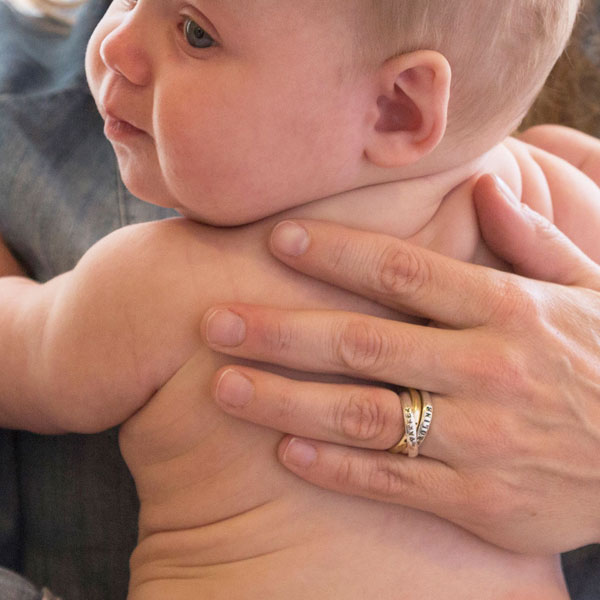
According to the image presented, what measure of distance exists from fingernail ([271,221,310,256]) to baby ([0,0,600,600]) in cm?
3

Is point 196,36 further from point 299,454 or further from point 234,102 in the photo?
point 299,454

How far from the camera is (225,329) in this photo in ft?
2.80

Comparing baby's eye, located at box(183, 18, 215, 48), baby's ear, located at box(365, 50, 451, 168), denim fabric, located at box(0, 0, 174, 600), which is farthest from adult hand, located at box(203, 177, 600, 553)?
denim fabric, located at box(0, 0, 174, 600)

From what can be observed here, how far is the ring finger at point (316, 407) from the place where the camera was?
0.87 metres

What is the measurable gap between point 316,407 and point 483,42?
0.46m

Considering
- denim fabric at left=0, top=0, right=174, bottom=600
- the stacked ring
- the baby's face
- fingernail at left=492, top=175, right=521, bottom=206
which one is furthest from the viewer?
denim fabric at left=0, top=0, right=174, bottom=600

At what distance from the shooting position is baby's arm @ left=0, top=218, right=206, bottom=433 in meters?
0.89

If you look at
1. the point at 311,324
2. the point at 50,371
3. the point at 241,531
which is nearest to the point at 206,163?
the point at 311,324

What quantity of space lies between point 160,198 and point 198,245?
0.07 metres

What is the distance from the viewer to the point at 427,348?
0.90 metres

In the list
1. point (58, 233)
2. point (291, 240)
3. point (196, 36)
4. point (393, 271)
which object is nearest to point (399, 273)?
point (393, 271)

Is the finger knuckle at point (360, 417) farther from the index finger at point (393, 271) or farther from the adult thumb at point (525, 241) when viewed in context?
the adult thumb at point (525, 241)

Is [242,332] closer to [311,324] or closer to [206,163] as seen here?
[311,324]

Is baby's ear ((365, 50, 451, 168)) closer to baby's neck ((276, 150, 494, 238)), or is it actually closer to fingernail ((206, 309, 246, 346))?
baby's neck ((276, 150, 494, 238))
